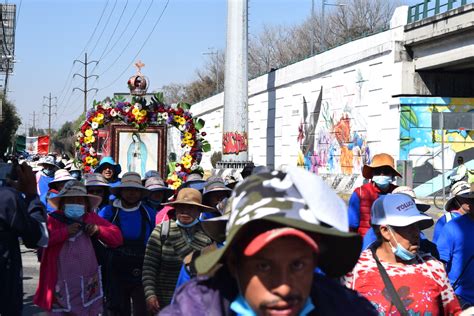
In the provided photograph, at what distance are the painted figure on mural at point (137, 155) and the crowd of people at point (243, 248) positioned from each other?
14.4 ft

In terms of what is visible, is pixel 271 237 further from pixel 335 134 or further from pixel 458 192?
pixel 335 134

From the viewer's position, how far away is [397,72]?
3064 centimetres

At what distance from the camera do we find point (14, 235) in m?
6.23

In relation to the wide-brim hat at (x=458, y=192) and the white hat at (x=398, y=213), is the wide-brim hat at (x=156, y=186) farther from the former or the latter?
the white hat at (x=398, y=213)

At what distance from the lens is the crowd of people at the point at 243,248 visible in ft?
6.99

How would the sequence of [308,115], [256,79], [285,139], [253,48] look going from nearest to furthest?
[308,115], [285,139], [256,79], [253,48]

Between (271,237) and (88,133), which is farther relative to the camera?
(88,133)

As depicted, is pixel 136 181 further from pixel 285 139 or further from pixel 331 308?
pixel 285 139

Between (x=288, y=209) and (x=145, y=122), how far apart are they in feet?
42.9

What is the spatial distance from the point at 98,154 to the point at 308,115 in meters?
25.3

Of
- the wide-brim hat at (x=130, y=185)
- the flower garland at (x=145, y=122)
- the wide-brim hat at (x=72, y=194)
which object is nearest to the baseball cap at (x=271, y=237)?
the wide-brim hat at (x=72, y=194)

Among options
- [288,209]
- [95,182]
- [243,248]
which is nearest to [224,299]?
[243,248]

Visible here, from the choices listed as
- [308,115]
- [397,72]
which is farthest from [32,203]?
[308,115]

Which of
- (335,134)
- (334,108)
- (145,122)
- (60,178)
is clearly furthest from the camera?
(334,108)
